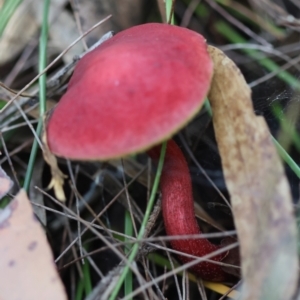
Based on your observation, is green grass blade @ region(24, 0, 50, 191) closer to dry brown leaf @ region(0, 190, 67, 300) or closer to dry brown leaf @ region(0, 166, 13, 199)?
dry brown leaf @ region(0, 166, 13, 199)

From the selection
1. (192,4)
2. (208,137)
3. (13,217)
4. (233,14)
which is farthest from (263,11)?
(13,217)

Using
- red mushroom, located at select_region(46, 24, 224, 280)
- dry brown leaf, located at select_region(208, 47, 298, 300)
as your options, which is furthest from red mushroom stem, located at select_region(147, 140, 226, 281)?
red mushroom, located at select_region(46, 24, 224, 280)

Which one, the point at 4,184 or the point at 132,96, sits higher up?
the point at 132,96

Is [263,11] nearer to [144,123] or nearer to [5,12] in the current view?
[5,12]

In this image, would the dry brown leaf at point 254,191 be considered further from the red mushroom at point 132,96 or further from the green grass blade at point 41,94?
the green grass blade at point 41,94

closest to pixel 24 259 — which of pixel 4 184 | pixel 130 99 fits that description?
pixel 4 184

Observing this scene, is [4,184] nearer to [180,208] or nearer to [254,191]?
[180,208]

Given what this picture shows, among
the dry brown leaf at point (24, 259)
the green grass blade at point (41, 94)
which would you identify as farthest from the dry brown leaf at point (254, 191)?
the green grass blade at point (41, 94)
